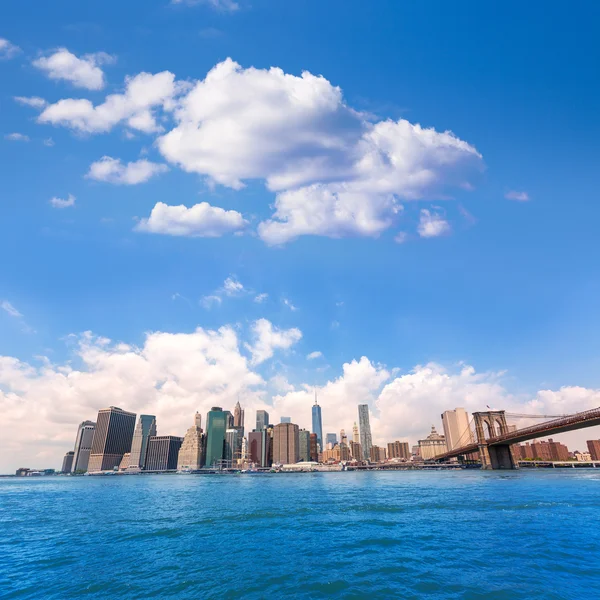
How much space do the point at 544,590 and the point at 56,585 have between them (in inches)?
1079

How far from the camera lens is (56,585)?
21.7 metres

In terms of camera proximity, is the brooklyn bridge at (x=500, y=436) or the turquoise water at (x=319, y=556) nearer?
the turquoise water at (x=319, y=556)

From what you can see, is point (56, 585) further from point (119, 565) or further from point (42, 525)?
point (42, 525)

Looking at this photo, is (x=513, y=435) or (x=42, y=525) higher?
(x=513, y=435)

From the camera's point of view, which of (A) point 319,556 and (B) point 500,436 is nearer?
(A) point 319,556

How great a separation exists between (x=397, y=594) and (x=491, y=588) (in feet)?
16.4

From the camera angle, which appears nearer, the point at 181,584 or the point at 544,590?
the point at 544,590

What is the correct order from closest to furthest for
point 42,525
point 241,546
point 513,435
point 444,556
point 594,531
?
point 444,556, point 241,546, point 594,531, point 42,525, point 513,435

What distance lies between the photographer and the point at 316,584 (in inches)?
788

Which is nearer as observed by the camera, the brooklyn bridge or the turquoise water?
the turquoise water

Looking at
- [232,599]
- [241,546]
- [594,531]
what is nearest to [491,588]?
[232,599]

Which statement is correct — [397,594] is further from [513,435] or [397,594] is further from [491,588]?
[513,435]

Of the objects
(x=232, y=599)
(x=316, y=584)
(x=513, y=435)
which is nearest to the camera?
(x=232, y=599)

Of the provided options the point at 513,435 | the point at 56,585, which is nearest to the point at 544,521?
the point at 56,585
